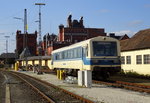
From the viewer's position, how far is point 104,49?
2180 cm

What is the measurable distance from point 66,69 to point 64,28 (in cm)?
6708

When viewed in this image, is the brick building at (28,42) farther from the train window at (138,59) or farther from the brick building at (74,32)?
the train window at (138,59)

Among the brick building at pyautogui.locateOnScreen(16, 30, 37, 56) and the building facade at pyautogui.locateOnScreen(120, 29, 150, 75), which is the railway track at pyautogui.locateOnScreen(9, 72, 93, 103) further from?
the brick building at pyautogui.locateOnScreen(16, 30, 37, 56)

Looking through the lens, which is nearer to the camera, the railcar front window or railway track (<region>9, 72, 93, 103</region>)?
railway track (<region>9, 72, 93, 103</region>)

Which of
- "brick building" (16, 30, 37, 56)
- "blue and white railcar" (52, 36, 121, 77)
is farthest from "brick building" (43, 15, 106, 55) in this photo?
"blue and white railcar" (52, 36, 121, 77)

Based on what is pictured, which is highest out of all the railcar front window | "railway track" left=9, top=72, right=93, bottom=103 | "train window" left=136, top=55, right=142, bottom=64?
the railcar front window

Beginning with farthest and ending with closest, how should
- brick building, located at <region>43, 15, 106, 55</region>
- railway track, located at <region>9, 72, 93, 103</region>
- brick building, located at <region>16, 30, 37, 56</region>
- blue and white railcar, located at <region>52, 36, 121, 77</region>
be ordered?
brick building, located at <region>16, 30, 37, 56</region> < brick building, located at <region>43, 15, 106, 55</region> < blue and white railcar, located at <region>52, 36, 121, 77</region> < railway track, located at <region>9, 72, 93, 103</region>

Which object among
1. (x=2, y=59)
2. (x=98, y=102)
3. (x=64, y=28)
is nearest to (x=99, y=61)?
(x=98, y=102)

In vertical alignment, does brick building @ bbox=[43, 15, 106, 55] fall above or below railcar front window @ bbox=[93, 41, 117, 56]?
above

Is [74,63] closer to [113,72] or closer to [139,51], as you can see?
[113,72]

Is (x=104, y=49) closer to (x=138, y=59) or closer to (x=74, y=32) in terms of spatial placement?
(x=138, y=59)

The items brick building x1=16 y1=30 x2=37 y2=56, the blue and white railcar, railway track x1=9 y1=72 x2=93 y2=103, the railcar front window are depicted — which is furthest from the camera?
brick building x1=16 y1=30 x2=37 y2=56

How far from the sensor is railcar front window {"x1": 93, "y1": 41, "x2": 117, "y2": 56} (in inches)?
848

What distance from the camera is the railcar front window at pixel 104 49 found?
21.5m
